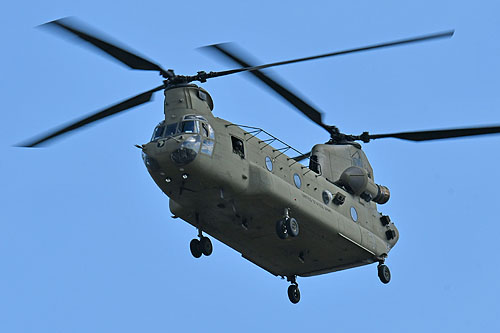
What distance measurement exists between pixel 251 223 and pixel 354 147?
855 centimetres

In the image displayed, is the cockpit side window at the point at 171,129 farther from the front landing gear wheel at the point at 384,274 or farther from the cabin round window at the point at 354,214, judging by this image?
the front landing gear wheel at the point at 384,274

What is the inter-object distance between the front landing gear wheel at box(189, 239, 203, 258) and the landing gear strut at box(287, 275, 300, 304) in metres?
6.18

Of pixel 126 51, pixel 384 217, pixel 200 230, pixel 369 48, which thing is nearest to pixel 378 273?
pixel 384 217

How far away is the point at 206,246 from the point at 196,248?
1.18 feet

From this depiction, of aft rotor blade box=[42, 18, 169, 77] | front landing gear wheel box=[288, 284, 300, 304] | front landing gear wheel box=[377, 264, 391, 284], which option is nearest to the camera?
aft rotor blade box=[42, 18, 169, 77]

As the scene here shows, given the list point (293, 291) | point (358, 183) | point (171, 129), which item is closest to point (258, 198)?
point (171, 129)

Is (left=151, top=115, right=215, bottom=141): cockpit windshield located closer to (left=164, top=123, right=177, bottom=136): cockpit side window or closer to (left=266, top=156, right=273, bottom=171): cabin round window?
(left=164, top=123, right=177, bottom=136): cockpit side window

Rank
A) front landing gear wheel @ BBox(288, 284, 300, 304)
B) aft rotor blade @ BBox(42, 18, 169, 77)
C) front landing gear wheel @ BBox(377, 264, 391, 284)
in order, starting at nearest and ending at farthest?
1. aft rotor blade @ BBox(42, 18, 169, 77)
2. front landing gear wheel @ BBox(377, 264, 391, 284)
3. front landing gear wheel @ BBox(288, 284, 300, 304)

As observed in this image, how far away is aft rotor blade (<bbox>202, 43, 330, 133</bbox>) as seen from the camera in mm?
36938

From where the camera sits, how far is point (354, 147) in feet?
153

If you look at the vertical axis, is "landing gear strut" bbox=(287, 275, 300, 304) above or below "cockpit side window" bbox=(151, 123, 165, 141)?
below

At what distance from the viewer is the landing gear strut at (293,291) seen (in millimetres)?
44969

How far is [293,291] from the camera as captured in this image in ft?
148

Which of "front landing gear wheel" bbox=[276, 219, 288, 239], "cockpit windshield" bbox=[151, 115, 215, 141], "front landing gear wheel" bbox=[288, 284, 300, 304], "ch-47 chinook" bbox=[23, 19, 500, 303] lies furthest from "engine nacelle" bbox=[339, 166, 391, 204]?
"cockpit windshield" bbox=[151, 115, 215, 141]
